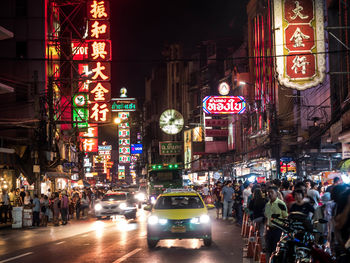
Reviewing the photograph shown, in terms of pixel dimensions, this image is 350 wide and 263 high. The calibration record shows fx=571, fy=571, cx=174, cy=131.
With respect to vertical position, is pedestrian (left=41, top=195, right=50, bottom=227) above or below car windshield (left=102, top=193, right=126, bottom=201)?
below

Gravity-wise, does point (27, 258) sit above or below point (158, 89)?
below

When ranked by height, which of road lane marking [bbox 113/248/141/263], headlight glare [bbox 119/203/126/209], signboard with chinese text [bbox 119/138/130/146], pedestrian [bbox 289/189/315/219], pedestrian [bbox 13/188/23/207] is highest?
signboard with chinese text [bbox 119/138/130/146]

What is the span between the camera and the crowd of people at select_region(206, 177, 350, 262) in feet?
22.6

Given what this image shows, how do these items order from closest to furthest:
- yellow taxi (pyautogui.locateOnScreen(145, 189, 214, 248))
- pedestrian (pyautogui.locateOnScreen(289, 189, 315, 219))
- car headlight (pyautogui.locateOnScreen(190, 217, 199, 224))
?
pedestrian (pyautogui.locateOnScreen(289, 189, 315, 219)) < yellow taxi (pyautogui.locateOnScreen(145, 189, 214, 248)) < car headlight (pyautogui.locateOnScreen(190, 217, 199, 224))

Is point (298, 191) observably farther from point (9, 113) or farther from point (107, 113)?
point (9, 113)

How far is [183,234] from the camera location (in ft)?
53.9

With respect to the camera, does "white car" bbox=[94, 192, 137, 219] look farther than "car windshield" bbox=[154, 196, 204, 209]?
Yes

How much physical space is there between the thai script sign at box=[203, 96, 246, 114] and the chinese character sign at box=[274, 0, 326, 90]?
79.1 ft

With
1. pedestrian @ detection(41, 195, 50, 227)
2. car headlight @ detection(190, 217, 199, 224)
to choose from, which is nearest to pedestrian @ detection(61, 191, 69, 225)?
pedestrian @ detection(41, 195, 50, 227)

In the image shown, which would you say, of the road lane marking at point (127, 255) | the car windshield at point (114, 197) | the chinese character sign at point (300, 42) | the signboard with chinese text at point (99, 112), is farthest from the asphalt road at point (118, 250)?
the signboard with chinese text at point (99, 112)

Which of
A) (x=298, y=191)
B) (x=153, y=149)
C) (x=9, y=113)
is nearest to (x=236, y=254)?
(x=298, y=191)

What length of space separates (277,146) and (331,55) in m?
10.1

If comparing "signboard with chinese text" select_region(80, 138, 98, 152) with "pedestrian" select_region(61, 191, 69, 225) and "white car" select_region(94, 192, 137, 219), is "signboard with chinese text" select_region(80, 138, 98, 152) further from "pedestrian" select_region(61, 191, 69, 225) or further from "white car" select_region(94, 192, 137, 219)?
"pedestrian" select_region(61, 191, 69, 225)

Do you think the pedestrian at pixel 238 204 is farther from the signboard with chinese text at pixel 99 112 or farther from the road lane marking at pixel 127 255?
the signboard with chinese text at pixel 99 112
